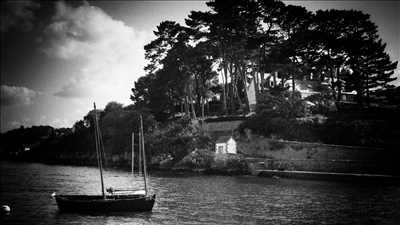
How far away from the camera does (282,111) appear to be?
181 ft

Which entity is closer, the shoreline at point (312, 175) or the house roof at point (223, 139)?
the shoreline at point (312, 175)

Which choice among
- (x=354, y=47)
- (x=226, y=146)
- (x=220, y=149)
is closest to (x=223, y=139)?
(x=226, y=146)

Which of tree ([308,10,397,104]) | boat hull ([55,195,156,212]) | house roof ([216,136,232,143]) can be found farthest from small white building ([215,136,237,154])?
boat hull ([55,195,156,212])

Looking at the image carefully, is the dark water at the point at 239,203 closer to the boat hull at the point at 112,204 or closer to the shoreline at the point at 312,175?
the boat hull at the point at 112,204

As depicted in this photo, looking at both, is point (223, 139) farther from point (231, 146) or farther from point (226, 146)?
point (231, 146)

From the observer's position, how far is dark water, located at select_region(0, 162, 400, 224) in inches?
993

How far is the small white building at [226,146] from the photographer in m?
55.6

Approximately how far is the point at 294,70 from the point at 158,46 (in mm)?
24330

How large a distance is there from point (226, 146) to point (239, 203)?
83.5ft

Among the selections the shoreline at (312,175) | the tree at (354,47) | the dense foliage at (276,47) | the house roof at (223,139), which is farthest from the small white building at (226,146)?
the tree at (354,47)

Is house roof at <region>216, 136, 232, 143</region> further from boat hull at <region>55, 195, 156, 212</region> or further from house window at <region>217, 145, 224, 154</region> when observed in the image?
boat hull at <region>55, 195, 156, 212</region>

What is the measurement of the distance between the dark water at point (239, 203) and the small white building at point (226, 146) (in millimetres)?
12034

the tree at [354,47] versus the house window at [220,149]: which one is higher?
the tree at [354,47]

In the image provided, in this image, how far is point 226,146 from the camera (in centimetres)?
5562
